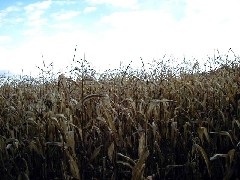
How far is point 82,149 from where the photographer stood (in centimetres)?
205

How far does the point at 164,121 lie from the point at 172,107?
29cm

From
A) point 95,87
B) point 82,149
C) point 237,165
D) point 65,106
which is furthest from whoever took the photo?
point 95,87

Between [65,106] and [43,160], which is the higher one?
[65,106]

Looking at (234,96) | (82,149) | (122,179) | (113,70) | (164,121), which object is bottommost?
(122,179)

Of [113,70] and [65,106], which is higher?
[113,70]

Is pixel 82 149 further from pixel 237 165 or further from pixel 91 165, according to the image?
pixel 237 165

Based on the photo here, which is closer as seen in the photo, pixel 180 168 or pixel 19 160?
pixel 180 168

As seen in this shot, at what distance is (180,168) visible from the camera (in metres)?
1.94

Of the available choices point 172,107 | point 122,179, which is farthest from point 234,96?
point 122,179

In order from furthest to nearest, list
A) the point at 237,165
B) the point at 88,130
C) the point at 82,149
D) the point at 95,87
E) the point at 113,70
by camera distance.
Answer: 1. the point at 113,70
2. the point at 95,87
3. the point at 88,130
4. the point at 82,149
5. the point at 237,165

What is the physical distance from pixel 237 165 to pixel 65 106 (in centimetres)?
123

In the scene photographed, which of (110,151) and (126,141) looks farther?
(126,141)

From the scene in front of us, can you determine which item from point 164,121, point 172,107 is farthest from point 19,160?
point 172,107

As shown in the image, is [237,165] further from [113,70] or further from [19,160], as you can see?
[113,70]
